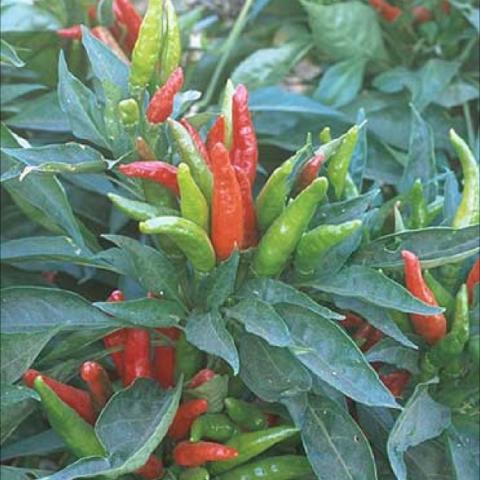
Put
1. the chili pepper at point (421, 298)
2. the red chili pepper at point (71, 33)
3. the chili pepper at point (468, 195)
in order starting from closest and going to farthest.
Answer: the chili pepper at point (421, 298) → the chili pepper at point (468, 195) → the red chili pepper at point (71, 33)

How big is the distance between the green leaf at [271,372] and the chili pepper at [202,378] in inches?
1.6

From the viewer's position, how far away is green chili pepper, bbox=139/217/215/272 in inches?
37.9

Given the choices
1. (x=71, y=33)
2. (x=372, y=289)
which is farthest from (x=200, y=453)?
(x=71, y=33)

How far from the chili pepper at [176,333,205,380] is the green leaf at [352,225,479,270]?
0.19 m

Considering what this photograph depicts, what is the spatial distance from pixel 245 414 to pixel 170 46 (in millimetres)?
394

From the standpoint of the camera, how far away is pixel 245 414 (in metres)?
1.08

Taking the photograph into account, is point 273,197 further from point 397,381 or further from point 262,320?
point 397,381

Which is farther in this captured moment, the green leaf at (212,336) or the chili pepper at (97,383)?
the chili pepper at (97,383)

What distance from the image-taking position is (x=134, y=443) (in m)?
0.99

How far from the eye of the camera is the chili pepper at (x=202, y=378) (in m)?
1.07

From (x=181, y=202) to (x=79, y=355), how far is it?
0.27 metres

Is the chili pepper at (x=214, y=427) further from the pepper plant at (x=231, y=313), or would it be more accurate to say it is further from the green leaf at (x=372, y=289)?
the green leaf at (x=372, y=289)

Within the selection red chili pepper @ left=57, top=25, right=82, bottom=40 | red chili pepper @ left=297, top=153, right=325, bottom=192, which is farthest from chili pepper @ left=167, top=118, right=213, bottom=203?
red chili pepper @ left=57, top=25, right=82, bottom=40

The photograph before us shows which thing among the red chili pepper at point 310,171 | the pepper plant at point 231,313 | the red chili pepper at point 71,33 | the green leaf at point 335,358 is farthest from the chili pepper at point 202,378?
the red chili pepper at point 71,33
